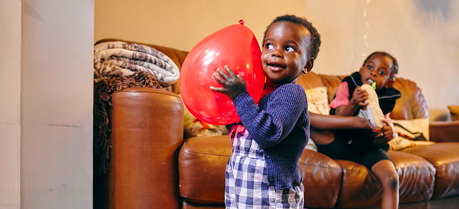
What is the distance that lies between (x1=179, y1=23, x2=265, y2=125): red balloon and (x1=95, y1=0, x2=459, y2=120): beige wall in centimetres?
135

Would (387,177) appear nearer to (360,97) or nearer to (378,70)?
(360,97)

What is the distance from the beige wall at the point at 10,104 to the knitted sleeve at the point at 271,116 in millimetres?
756

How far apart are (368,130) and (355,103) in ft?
0.52

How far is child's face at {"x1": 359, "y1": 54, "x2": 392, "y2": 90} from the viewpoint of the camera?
58.6 inches

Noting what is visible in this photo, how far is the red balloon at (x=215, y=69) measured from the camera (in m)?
0.65

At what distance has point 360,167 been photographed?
1.34m

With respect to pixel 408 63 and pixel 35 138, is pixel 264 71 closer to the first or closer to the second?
pixel 35 138

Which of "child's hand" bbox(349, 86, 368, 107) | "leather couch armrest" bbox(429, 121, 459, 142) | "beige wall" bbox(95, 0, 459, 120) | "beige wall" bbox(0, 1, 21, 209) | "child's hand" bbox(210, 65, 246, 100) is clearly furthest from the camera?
"leather couch armrest" bbox(429, 121, 459, 142)

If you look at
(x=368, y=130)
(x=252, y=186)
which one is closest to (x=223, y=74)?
(x=252, y=186)

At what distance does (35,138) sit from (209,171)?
61cm

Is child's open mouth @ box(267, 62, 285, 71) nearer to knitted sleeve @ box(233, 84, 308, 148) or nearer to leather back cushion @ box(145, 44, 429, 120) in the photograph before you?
knitted sleeve @ box(233, 84, 308, 148)

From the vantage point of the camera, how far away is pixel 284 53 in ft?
2.32

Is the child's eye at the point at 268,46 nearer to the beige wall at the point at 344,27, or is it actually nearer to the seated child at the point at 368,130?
the seated child at the point at 368,130

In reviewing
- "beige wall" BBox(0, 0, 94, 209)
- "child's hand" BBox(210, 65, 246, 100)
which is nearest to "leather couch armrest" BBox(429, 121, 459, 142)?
"child's hand" BBox(210, 65, 246, 100)
